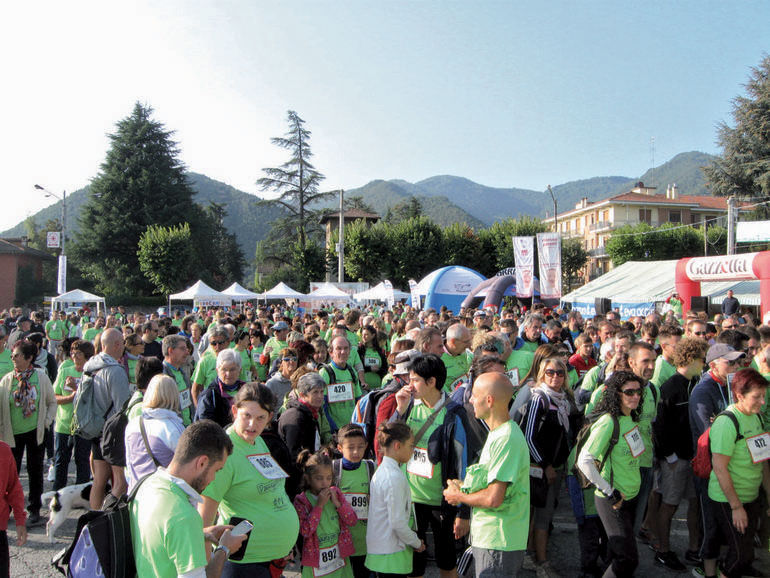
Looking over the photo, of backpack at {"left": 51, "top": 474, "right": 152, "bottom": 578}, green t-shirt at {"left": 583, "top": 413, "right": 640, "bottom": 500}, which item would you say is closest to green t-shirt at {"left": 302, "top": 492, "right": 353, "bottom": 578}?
backpack at {"left": 51, "top": 474, "right": 152, "bottom": 578}

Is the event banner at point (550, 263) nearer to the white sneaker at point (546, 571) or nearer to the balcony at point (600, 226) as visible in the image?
the white sneaker at point (546, 571)

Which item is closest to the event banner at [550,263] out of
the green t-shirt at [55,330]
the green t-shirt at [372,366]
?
the green t-shirt at [372,366]

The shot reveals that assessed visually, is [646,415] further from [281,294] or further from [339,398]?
[281,294]

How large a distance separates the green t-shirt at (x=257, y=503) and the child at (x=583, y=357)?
4.24 metres

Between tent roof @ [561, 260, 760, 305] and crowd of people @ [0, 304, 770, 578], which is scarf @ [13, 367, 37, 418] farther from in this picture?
tent roof @ [561, 260, 760, 305]

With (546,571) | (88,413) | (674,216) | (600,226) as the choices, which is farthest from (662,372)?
(674,216)

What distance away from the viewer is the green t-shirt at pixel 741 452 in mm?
3490

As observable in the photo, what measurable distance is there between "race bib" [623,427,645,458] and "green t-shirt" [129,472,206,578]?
287 cm

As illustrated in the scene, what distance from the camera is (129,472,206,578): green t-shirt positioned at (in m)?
1.80

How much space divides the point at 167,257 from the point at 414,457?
39.0m

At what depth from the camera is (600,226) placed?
64.1 m

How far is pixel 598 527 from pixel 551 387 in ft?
3.41

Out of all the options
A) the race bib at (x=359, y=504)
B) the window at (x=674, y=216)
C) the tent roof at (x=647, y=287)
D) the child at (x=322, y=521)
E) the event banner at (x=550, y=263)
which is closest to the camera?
the child at (x=322, y=521)

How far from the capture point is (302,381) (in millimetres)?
3977
